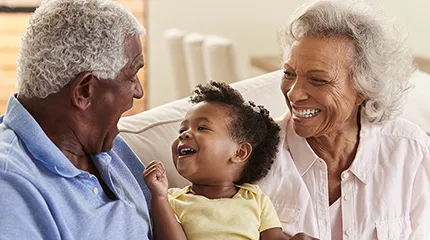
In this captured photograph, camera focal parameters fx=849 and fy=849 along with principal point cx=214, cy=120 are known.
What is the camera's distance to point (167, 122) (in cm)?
231

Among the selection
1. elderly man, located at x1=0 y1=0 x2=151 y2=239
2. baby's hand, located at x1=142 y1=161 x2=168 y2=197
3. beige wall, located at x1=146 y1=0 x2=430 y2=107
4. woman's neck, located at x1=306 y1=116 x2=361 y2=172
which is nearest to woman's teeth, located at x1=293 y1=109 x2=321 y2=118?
woman's neck, located at x1=306 y1=116 x2=361 y2=172

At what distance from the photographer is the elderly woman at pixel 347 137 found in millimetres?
2219

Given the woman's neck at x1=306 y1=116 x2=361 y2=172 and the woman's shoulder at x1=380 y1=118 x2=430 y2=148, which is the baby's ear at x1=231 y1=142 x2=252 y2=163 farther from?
the woman's shoulder at x1=380 y1=118 x2=430 y2=148

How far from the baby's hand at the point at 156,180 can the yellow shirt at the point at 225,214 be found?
110mm

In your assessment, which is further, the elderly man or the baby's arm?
the baby's arm

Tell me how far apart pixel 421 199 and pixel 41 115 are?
1.11 m

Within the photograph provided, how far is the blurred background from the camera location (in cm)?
663

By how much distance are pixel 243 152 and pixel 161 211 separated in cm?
32

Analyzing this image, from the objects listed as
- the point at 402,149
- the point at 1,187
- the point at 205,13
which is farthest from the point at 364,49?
the point at 205,13

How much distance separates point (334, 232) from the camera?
7.39 ft

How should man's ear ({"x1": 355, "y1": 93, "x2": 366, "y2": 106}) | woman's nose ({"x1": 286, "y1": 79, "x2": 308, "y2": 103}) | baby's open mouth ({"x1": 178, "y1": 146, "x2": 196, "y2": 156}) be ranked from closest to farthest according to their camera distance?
1. baby's open mouth ({"x1": 178, "y1": 146, "x2": 196, "y2": 156})
2. woman's nose ({"x1": 286, "y1": 79, "x2": 308, "y2": 103})
3. man's ear ({"x1": 355, "y1": 93, "x2": 366, "y2": 106})

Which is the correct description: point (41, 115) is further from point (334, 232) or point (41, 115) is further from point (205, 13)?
point (205, 13)

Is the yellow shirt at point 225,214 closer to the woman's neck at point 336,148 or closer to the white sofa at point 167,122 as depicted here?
the white sofa at point 167,122

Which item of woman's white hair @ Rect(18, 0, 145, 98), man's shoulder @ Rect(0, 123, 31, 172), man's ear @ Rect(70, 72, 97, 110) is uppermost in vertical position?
woman's white hair @ Rect(18, 0, 145, 98)
